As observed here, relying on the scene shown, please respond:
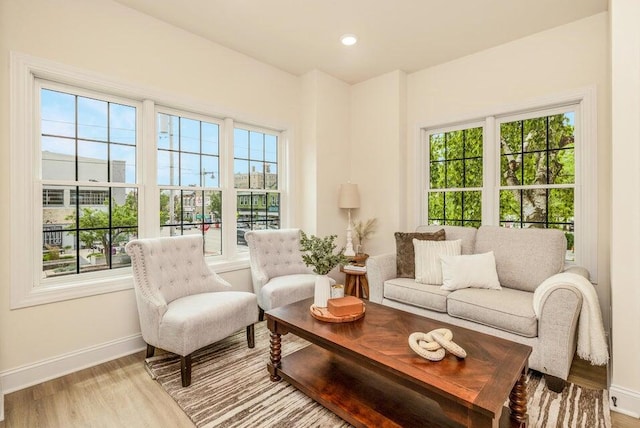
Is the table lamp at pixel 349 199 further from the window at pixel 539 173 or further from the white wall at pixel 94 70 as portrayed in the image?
the window at pixel 539 173

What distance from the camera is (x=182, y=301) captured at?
2549 millimetres

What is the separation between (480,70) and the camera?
137 inches

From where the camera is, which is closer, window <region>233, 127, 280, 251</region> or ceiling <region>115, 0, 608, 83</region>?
ceiling <region>115, 0, 608, 83</region>

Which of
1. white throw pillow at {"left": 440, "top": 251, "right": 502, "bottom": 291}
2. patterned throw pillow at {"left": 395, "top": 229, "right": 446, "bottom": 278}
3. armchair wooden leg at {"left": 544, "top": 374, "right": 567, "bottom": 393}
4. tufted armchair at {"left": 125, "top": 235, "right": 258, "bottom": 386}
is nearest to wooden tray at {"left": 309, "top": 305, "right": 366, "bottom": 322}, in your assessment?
tufted armchair at {"left": 125, "top": 235, "right": 258, "bottom": 386}

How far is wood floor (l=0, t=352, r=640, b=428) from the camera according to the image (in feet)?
6.07

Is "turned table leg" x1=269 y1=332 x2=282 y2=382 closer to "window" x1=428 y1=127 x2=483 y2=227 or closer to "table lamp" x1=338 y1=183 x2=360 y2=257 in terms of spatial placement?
"table lamp" x1=338 y1=183 x2=360 y2=257

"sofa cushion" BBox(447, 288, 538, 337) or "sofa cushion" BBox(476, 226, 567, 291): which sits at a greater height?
"sofa cushion" BBox(476, 226, 567, 291)

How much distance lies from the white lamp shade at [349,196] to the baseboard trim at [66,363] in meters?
2.56

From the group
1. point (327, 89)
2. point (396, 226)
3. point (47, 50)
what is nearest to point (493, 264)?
point (396, 226)

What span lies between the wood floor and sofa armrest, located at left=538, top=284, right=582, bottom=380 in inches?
13.4

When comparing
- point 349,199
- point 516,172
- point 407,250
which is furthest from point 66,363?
point 516,172

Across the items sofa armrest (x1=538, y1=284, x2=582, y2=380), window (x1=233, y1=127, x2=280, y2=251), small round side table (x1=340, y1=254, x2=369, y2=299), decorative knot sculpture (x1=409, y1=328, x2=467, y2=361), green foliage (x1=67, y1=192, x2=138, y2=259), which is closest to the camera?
decorative knot sculpture (x1=409, y1=328, x2=467, y2=361)

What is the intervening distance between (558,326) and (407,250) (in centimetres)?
137

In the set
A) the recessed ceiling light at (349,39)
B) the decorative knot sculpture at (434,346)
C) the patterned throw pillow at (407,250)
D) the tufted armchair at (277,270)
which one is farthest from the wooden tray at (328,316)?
the recessed ceiling light at (349,39)
